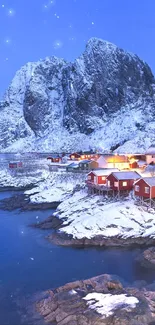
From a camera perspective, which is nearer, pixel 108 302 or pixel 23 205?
pixel 108 302

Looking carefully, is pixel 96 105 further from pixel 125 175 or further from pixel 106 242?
pixel 106 242

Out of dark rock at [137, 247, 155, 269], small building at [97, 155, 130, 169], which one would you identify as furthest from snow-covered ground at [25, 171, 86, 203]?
dark rock at [137, 247, 155, 269]

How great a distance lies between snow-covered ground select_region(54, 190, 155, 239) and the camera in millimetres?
31828

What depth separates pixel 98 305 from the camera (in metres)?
18.4

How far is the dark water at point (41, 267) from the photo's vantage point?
21.2 meters

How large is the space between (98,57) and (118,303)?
622 ft

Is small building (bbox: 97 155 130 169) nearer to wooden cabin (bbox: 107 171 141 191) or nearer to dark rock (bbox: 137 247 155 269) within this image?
wooden cabin (bbox: 107 171 141 191)

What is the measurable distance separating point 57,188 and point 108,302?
3795cm

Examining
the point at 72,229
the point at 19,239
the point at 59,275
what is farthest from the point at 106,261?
the point at 19,239

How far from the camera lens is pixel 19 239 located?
112 ft

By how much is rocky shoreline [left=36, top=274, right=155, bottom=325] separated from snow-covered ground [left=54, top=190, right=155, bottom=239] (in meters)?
10.4

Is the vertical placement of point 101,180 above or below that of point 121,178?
below

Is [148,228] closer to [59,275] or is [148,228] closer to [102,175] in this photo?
[59,275]

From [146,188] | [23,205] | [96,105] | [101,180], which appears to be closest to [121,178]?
[146,188]
